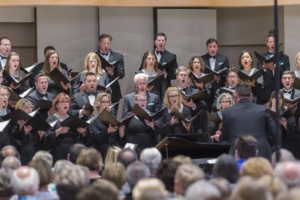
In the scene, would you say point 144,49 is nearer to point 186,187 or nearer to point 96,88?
point 96,88

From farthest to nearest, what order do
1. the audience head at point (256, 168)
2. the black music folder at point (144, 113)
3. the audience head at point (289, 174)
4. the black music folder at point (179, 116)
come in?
1. the black music folder at point (179, 116)
2. the black music folder at point (144, 113)
3. the audience head at point (256, 168)
4. the audience head at point (289, 174)

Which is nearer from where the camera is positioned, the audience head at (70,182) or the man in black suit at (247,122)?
the audience head at (70,182)

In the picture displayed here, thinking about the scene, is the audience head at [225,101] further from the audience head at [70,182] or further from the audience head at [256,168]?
the audience head at [70,182]

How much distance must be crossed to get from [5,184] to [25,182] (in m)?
0.27

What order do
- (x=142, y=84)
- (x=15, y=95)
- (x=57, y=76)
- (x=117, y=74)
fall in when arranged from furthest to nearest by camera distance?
(x=117, y=74)
(x=142, y=84)
(x=57, y=76)
(x=15, y=95)

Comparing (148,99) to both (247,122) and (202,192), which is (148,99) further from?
(202,192)

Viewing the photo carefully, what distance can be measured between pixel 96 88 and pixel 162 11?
235 cm

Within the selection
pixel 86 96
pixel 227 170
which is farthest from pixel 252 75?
pixel 227 170

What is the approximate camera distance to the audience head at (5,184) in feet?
16.8

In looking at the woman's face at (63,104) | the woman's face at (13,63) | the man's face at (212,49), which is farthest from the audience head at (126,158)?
the man's face at (212,49)

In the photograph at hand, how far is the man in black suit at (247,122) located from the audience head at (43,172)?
7.15 feet

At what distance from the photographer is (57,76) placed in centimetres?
918

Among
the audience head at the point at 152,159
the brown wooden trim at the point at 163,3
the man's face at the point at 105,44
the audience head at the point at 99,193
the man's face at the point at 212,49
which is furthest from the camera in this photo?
the brown wooden trim at the point at 163,3

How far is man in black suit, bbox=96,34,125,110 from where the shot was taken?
→ 32.8 ft
